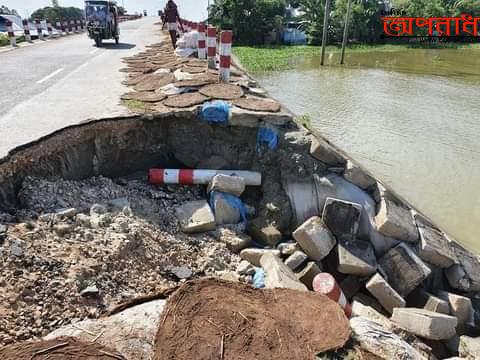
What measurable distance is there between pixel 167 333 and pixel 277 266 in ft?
5.44

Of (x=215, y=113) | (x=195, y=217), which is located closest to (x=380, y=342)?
(x=195, y=217)

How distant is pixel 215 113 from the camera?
5.28 metres

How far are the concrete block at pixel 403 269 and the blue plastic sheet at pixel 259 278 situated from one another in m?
1.50

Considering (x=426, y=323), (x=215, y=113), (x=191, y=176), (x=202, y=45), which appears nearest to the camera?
(x=426, y=323)

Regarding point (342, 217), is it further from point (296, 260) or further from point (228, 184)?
point (228, 184)

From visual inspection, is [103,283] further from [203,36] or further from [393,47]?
[393,47]

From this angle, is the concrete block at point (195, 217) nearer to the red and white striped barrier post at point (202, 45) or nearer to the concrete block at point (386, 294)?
the concrete block at point (386, 294)

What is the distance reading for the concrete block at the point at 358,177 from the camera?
4.85 metres

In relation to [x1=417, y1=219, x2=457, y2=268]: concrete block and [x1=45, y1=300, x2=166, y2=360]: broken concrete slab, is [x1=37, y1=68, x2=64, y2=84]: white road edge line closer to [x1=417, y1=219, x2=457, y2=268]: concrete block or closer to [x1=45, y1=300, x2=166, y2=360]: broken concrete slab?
[x1=45, y1=300, x2=166, y2=360]: broken concrete slab

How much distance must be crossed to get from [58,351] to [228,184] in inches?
118

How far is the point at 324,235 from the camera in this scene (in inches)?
177

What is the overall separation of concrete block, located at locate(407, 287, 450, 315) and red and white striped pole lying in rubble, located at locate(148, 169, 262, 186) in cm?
229

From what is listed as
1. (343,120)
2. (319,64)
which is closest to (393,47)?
(319,64)

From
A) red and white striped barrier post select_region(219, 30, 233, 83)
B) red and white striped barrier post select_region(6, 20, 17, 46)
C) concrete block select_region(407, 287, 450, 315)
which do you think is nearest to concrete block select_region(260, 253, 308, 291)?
concrete block select_region(407, 287, 450, 315)
